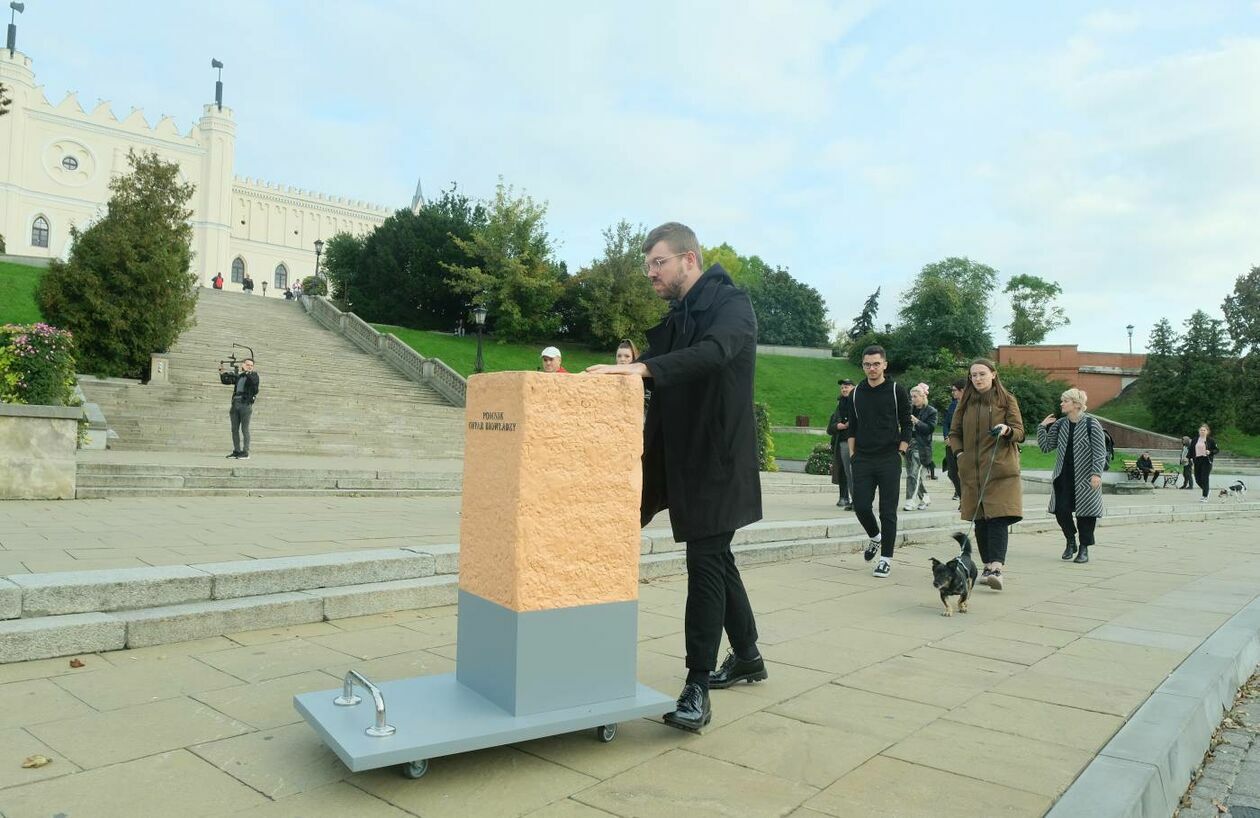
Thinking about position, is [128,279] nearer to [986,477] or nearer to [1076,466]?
[986,477]

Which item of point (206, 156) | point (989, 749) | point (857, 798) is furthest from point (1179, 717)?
point (206, 156)

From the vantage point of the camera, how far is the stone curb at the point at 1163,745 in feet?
9.22

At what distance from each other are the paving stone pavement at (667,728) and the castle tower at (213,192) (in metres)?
73.1

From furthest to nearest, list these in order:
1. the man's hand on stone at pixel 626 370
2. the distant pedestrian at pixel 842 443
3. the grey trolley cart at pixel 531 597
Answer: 1. the distant pedestrian at pixel 842 443
2. the man's hand on stone at pixel 626 370
3. the grey trolley cart at pixel 531 597

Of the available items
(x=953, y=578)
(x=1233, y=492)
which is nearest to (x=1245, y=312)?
(x=1233, y=492)

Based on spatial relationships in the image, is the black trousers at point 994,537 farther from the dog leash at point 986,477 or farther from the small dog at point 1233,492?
the small dog at point 1233,492

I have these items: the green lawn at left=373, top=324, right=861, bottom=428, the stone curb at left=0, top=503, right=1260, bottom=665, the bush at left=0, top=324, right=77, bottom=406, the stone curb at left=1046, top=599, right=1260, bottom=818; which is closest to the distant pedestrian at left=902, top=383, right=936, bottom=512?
the stone curb at left=0, top=503, right=1260, bottom=665

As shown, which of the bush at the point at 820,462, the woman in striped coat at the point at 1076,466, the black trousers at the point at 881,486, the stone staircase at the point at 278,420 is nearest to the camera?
the black trousers at the point at 881,486

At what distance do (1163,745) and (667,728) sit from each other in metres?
1.92

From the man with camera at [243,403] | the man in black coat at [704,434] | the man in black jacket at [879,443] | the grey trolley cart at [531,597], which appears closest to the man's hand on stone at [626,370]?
the grey trolley cart at [531,597]

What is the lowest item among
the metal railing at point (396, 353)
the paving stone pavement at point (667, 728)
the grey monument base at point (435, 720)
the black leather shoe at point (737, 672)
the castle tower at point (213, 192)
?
the paving stone pavement at point (667, 728)

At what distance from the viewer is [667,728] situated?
3490mm

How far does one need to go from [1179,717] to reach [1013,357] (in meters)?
59.4

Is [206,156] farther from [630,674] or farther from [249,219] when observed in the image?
[630,674]
